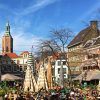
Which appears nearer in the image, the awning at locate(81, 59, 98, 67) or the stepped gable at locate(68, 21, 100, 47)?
the awning at locate(81, 59, 98, 67)

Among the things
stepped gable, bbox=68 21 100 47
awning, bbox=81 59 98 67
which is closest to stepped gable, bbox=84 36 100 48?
stepped gable, bbox=68 21 100 47

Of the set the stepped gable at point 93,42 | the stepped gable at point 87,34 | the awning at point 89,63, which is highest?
the stepped gable at point 87,34

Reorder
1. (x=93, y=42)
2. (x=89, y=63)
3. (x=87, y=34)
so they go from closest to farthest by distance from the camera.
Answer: (x=89, y=63)
(x=93, y=42)
(x=87, y=34)

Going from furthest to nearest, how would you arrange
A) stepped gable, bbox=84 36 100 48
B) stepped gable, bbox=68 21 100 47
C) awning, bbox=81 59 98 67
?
stepped gable, bbox=68 21 100 47, stepped gable, bbox=84 36 100 48, awning, bbox=81 59 98 67

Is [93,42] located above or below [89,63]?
above

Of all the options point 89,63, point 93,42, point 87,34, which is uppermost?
point 87,34

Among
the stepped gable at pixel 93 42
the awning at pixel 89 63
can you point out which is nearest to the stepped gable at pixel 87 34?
the stepped gable at pixel 93 42

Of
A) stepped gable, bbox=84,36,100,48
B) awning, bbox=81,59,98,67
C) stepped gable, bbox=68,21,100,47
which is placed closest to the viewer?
awning, bbox=81,59,98,67

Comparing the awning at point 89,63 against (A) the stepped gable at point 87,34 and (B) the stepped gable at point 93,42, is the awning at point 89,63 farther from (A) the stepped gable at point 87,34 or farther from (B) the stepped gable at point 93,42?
(A) the stepped gable at point 87,34

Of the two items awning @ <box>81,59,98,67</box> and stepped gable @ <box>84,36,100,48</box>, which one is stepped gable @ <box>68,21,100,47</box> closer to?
stepped gable @ <box>84,36,100,48</box>

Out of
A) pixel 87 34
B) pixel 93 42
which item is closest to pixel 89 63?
pixel 93 42

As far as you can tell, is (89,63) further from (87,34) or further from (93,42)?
(87,34)

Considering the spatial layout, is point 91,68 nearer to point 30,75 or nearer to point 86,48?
point 86,48

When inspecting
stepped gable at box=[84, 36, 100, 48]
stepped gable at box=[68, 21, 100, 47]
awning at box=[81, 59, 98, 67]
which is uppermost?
stepped gable at box=[68, 21, 100, 47]
